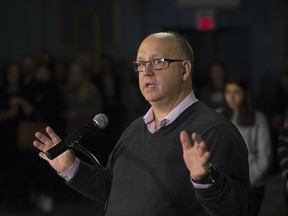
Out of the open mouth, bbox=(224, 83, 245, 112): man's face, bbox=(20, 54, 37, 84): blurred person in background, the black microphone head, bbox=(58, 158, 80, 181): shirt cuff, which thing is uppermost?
the open mouth

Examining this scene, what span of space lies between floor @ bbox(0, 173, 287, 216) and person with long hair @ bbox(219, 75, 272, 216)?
1.15 metres

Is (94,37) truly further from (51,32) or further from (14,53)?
(14,53)

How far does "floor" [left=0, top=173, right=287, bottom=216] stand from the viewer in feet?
15.5

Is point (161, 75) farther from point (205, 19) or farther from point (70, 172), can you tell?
point (205, 19)

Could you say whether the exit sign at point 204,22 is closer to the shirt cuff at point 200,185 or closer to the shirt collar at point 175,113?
the shirt collar at point 175,113

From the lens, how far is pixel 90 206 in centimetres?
585

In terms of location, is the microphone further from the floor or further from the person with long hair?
the floor

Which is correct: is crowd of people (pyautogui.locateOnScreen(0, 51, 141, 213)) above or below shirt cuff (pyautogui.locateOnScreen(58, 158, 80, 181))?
below

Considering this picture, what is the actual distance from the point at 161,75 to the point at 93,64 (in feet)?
20.7

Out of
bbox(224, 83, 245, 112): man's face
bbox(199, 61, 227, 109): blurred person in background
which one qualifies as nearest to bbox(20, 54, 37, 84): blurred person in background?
bbox(199, 61, 227, 109): blurred person in background

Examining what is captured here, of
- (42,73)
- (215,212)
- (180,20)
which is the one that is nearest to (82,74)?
(42,73)

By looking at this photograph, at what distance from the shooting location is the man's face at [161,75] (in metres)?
2.06

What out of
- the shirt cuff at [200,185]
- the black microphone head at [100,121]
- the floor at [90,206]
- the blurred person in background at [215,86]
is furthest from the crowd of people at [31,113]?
the shirt cuff at [200,185]

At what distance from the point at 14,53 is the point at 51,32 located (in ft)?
1.83
